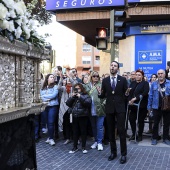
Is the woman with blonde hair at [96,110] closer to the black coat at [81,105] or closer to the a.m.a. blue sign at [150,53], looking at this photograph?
the black coat at [81,105]

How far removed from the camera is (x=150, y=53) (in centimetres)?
1591

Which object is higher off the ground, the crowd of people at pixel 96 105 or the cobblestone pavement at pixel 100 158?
the crowd of people at pixel 96 105

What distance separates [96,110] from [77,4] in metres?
8.52

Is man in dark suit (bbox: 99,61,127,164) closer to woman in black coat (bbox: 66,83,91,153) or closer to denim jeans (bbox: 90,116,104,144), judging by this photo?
woman in black coat (bbox: 66,83,91,153)

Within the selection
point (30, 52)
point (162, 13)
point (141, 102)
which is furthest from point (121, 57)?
point (30, 52)

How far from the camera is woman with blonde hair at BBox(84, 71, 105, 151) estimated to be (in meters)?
7.72

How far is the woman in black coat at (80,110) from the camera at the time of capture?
7.35 m

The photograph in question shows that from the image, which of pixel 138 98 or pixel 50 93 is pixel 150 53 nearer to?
pixel 138 98

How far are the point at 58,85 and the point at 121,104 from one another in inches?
102

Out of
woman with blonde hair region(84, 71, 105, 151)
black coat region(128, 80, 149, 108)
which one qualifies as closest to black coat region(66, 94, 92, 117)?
woman with blonde hair region(84, 71, 105, 151)

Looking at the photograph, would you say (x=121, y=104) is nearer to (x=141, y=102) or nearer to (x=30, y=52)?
(x=141, y=102)

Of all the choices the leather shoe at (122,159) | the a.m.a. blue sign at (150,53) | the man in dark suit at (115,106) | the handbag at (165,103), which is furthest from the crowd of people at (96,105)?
the a.m.a. blue sign at (150,53)

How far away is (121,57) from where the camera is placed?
1675 centimetres

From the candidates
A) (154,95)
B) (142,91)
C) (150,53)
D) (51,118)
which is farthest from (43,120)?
(150,53)
